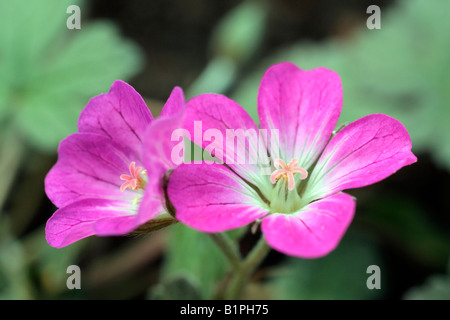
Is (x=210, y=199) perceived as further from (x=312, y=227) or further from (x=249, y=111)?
(x=249, y=111)

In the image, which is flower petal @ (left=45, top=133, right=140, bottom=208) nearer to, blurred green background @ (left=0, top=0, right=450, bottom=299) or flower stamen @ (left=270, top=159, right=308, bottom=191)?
flower stamen @ (left=270, top=159, right=308, bottom=191)

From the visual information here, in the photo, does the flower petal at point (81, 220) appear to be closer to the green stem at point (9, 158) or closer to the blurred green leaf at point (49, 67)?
the blurred green leaf at point (49, 67)

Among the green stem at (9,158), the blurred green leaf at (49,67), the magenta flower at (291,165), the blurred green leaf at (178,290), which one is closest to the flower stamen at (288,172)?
the magenta flower at (291,165)

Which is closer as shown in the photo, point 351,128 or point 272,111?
point 351,128

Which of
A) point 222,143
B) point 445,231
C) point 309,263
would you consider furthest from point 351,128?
point 445,231

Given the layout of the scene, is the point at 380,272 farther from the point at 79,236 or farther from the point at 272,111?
the point at 79,236
